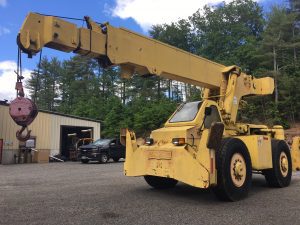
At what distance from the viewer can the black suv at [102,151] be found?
23953 millimetres

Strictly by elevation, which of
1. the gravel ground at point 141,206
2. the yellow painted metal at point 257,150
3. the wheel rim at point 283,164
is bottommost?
the gravel ground at point 141,206

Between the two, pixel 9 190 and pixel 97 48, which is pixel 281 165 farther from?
pixel 9 190

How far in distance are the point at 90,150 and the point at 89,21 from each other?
17.6 meters

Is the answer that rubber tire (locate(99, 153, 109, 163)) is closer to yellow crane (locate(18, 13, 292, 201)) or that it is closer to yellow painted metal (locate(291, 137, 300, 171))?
yellow painted metal (locate(291, 137, 300, 171))

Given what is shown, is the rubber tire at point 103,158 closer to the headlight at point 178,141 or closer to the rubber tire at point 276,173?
the rubber tire at point 276,173

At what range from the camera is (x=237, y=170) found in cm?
820

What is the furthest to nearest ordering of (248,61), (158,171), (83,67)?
(83,67) < (248,61) < (158,171)

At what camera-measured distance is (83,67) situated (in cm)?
7531

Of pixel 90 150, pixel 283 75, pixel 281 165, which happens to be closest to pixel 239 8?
pixel 283 75

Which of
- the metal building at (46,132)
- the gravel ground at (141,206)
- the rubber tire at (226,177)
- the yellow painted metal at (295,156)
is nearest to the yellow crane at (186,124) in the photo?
the rubber tire at (226,177)

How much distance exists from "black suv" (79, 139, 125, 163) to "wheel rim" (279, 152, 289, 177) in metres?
15.1

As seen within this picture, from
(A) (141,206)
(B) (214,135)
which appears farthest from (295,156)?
(A) (141,206)

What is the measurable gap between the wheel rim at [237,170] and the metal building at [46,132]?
20.5m

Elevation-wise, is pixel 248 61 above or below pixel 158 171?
above
